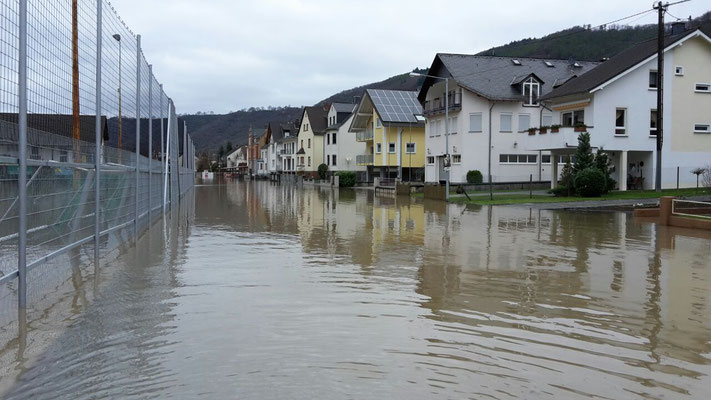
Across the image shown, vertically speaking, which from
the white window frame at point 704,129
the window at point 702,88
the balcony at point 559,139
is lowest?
the balcony at point 559,139

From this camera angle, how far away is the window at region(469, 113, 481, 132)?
47656mm

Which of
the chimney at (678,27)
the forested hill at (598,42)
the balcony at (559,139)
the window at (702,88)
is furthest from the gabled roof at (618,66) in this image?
the forested hill at (598,42)

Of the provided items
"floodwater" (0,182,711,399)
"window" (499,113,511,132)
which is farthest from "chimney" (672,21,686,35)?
"floodwater" (0,182,711,399)

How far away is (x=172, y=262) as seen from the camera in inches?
452

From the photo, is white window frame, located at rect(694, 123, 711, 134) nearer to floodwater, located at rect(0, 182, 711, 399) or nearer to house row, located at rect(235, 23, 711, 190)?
house row, located at rect(235, 23, 711, 190)

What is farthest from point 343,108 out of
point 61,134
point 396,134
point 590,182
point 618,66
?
point 61,134

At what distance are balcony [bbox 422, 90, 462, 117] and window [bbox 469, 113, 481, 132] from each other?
3.97 feet

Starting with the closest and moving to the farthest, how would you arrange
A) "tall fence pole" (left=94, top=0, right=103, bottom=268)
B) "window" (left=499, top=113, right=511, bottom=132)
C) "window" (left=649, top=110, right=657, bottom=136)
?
"tall fence pole" (left=94, top=0, right=103, bottom=268)
"window" (left=649, top=110, right=657, bottom=136)
"window" (left=499, top=113, right=511, bottom=132)

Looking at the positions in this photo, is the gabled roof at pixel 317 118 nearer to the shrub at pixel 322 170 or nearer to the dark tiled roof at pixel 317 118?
the dark tiled roof at pixel 317 118

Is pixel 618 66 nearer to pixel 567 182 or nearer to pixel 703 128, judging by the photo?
pixel 703 128

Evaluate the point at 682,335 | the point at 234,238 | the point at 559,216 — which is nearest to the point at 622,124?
the point at 559,216

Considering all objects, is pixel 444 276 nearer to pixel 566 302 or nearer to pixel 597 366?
pixel 566 302

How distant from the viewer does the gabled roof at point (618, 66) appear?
3834cm

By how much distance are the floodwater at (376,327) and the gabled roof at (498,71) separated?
3525cm
